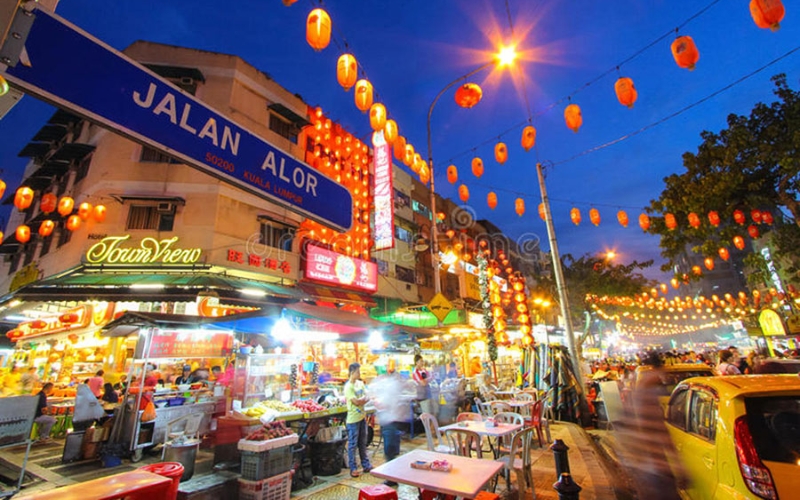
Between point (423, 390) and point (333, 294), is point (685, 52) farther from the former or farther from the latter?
point (333, 294)

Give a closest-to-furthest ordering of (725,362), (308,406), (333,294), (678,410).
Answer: (678,410) → (308,406) → (725,362) → (333,294)

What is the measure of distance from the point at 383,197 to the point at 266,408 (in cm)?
1161


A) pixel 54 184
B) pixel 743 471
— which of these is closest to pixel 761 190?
pixel 743 471

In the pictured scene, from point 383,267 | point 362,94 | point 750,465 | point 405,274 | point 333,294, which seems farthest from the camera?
point 405,274

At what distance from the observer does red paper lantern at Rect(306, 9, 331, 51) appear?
741 centimetres

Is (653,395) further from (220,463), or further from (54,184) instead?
(54,184)

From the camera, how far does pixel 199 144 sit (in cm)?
229

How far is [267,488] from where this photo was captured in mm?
5703

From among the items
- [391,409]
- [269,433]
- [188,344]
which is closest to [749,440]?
[391,409]

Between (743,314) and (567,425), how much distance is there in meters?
43.7

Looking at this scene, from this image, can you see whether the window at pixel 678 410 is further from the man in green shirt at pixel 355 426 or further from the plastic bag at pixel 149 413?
the plastic bag at pixel 149 413

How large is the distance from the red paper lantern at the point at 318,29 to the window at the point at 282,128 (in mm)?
9921

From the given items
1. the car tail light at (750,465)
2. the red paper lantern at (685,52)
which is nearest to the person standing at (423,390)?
the car tail light at (750,465)

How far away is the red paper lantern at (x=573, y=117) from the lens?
31.5 feet
